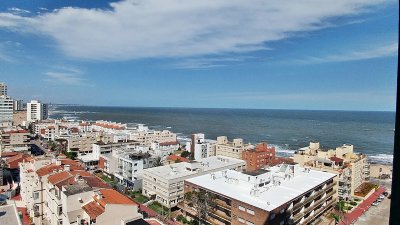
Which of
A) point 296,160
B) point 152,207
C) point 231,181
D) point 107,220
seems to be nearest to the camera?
point 107,220

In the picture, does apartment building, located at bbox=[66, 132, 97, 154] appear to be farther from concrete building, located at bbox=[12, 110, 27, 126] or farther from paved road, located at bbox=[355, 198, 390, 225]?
concrete building, located at bbox=[12, 110, 27, 126]

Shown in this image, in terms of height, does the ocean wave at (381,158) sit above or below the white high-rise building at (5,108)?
below

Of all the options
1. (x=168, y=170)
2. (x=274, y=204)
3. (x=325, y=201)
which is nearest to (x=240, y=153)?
(x=168, y=170)

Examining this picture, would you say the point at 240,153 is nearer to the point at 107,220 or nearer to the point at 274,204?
the point at 274,204

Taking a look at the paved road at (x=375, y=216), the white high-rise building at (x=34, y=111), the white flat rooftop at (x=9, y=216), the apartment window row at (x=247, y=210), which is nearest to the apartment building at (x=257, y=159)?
the paved road at (x=375, y=216)

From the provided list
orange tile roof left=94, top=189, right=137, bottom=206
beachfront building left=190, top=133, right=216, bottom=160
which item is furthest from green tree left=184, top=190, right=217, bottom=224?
beachfront building left=190, top=133, right=216, bottom=160

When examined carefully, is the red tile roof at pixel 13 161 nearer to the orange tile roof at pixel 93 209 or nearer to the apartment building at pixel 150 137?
the orange tile roof at pixel 93 209

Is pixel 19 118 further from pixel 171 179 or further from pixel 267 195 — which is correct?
pixel 267 195

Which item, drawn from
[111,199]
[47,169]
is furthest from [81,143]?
[111,199]
